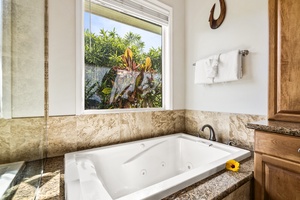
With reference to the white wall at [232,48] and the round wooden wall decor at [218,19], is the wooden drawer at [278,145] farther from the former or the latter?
the round wooden wall decor at [218,19]

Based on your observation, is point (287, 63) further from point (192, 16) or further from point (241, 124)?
point (192, 16)

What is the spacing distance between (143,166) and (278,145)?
3.83 ft

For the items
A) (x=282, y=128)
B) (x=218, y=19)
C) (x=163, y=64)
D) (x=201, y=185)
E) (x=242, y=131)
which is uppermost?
(x=218, y=19)

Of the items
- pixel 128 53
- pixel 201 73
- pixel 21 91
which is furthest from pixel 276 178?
pixel 21 91

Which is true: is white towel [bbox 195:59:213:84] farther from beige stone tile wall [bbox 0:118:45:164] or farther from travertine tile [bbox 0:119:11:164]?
travertine tile [bbox 0:119:11:164]

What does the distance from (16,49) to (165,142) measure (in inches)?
65.2

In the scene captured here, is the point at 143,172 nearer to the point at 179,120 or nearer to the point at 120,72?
the point at 179,120

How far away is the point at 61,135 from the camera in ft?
4.65

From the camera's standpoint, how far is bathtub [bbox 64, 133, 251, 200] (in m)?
→ 0.87

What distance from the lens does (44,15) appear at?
1.35 meters

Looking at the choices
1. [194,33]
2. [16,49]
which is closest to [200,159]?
[194,33]

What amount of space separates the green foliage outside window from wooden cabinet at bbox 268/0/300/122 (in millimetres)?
1309

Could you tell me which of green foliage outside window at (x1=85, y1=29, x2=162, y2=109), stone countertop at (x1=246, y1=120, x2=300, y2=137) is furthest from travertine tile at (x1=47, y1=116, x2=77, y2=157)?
stone countertop at (x1=246, y1=120, x2=300, y2=137)

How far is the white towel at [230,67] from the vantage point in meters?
1.59
